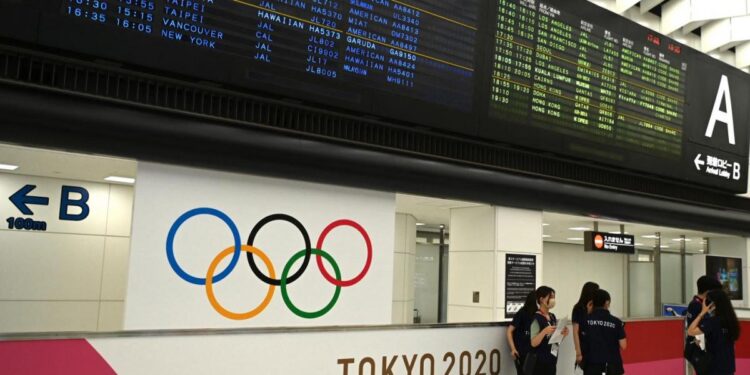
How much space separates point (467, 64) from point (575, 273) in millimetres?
11929

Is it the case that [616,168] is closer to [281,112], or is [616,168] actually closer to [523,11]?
[523,11]

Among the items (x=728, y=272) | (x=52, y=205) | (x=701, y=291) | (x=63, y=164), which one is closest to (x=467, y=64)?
(x=701, y=291)

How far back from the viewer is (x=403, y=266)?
32.0 feet

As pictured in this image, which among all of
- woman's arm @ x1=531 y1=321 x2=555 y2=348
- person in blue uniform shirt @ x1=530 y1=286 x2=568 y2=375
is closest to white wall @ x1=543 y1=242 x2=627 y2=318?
person in blue uniform shirt @ x1=530 y1=286 x2=568 y2=375

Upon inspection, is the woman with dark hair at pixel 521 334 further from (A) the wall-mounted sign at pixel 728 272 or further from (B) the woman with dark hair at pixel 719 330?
(A) the wall-mounted sign at pixel 728 272

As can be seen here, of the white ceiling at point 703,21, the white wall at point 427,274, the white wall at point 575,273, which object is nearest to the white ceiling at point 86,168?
the white ceiling at point 703,21

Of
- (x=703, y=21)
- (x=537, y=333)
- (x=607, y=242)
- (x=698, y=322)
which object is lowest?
(x=537, y=333)

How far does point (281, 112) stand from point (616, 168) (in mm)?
4610

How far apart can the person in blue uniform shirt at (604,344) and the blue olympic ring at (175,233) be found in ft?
10.2

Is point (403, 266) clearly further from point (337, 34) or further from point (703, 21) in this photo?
point (703, 21)

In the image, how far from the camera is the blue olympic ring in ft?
16.6

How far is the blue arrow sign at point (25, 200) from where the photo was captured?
20.8 ft

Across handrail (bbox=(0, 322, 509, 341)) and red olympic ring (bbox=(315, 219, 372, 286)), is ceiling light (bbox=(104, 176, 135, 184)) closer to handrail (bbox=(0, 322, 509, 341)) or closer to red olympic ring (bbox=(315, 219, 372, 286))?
red olympic ring (bbox=(315, 219, 372, 286))

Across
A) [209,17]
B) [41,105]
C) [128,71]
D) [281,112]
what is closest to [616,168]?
[281,112]
